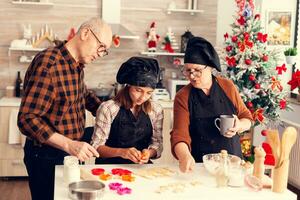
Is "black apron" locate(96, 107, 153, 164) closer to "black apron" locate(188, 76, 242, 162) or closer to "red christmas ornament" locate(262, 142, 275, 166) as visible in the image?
"black apron" locate(188, 76, 242, 162)

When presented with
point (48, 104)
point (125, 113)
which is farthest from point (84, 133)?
point (48, 104)

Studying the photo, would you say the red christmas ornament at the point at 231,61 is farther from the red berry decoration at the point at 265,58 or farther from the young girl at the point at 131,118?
the young girl at the point at 131,118

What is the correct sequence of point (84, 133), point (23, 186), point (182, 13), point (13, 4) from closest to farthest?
point (84, 133) < point (23, 186) < point (13, 4) < point (182, 13)

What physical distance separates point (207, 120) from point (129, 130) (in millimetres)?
455

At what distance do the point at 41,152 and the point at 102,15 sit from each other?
120 inches

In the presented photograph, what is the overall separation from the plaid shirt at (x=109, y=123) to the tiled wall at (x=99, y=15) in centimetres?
271

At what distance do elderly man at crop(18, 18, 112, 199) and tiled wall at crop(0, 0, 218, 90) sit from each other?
2.79 m

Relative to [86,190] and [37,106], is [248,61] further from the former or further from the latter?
[86,190]

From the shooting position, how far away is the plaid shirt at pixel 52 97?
225 cm

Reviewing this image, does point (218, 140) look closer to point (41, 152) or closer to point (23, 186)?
point (41, 152)

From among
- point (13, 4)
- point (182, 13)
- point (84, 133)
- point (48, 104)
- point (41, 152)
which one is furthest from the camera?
point (182, 13)

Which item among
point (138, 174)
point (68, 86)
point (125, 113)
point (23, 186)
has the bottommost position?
point (23, 186)

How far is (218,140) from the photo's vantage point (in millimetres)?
2578

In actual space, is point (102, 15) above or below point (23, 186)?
above
